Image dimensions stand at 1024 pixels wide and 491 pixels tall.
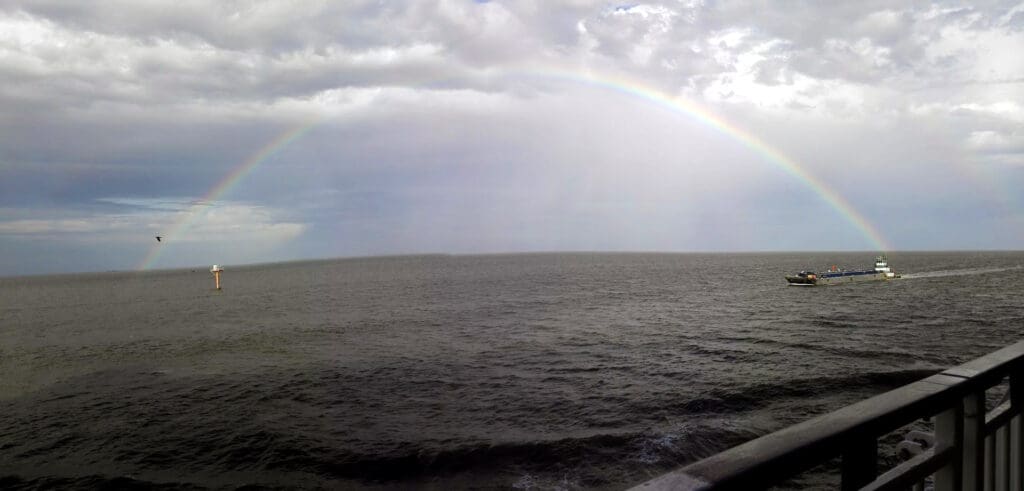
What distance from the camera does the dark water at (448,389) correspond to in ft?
54.5

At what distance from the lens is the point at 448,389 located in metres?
24.9

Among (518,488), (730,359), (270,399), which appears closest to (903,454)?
(518,488)

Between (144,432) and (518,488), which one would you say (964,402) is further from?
(144,432)

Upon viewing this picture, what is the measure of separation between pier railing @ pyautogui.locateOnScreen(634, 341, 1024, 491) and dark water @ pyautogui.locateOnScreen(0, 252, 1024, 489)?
41.2ft

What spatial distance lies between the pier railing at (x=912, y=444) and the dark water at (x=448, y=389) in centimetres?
1255

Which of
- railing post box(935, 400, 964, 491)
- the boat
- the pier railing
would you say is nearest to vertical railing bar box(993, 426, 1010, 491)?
the pier railing

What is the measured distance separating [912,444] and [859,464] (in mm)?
858

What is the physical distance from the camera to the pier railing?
1763 mm

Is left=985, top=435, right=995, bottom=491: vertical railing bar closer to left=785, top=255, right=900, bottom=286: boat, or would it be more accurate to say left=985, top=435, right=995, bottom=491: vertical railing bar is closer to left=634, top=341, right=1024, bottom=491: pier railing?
left=634, top=341, right=1024, bottom=491: pier railing

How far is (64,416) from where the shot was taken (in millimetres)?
23469

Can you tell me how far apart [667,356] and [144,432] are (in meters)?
23.9

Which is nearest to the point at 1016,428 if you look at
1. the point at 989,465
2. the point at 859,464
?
the point at 989,465

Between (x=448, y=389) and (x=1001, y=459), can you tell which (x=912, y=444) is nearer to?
(x=1001, y=459)

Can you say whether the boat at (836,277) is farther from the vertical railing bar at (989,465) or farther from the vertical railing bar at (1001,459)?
the vertical railing bar at (989,465)
